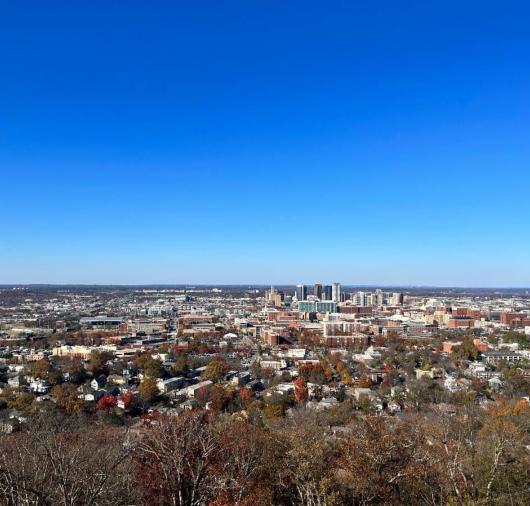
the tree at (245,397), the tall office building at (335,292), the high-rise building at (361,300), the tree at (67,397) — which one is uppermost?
the tall office building at (335,292)

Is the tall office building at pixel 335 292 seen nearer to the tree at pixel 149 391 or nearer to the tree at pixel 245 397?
the tree at pixel 245 397

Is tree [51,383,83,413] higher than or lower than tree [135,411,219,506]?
lower

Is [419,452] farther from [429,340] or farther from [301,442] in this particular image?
[429,340]

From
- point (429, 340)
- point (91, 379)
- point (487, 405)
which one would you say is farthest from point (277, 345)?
point (487, 405)

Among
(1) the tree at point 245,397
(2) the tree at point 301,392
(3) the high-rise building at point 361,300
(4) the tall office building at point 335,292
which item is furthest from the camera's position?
(4) the tall office building at point 335,292

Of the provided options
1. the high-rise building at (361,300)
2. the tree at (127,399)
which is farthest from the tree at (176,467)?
the high-rise building at (361,300)

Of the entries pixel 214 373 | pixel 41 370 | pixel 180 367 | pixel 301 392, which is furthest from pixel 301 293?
pixel 301 392

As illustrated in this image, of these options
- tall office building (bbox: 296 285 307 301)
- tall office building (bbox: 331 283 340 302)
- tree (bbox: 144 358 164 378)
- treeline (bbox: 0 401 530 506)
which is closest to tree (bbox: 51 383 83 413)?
tree (bbox: 144 358 164 378)

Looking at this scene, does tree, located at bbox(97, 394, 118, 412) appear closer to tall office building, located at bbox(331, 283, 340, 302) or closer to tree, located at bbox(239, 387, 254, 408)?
tree, located at bbox(239, 387, 254, 408)

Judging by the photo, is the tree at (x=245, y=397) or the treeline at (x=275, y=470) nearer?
the treeline at (x=275, y=470)
